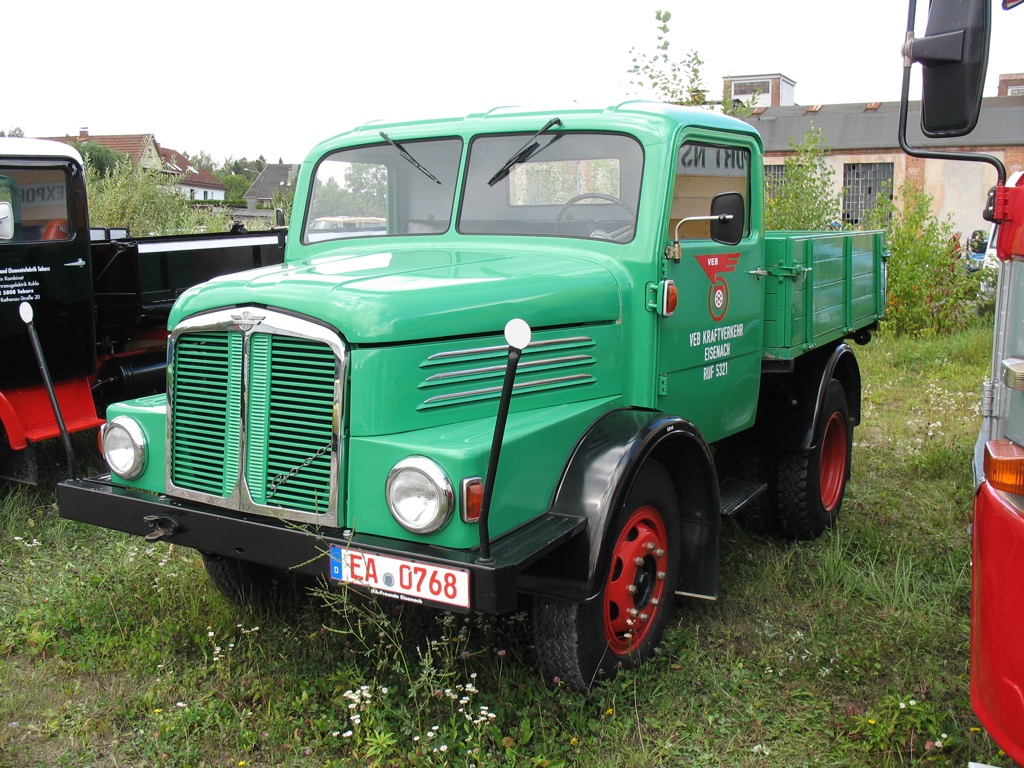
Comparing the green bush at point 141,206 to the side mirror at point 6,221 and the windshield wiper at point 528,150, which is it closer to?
the side mirror at point 6,221

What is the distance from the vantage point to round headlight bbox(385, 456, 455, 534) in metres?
2.90

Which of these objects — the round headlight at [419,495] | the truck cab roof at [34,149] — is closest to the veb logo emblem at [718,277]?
the round headlight at [419,495]

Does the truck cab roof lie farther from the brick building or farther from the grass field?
the brick building

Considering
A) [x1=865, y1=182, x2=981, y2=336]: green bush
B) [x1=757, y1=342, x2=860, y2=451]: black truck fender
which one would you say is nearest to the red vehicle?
[x1=757, y1=342, x2=860, y2=451]: black truck fender

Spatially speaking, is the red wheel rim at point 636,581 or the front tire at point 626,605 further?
the red wheel rim at point 636,581

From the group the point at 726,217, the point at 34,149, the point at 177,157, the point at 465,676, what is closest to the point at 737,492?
the point at 726,217

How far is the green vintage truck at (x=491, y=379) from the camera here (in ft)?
10.0

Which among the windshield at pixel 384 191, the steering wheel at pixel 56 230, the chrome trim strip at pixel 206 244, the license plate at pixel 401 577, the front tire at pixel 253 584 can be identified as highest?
the windshield at pixel 384 191

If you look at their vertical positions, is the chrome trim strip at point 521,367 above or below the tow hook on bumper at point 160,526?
above

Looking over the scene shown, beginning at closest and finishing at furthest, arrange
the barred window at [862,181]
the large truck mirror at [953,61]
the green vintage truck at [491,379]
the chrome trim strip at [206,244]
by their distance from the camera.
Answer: the large truck mirror at [953,61], the green vintage truck at [491,379], the chrome trim strip at [206,244], the barred window at [862,181]

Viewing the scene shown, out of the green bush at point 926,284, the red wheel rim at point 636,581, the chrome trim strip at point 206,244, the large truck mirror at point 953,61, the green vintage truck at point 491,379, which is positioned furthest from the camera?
the green bush at point 926,284

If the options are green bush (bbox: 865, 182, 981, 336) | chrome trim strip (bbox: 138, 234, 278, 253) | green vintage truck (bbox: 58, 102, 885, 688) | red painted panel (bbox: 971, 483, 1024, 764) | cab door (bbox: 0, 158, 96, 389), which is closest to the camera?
red painted panel (bbox: 971, 483, 1024, 764)

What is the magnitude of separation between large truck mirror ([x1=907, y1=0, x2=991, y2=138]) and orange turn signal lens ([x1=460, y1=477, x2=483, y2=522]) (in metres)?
1.56

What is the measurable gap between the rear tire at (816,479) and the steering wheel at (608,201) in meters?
1.88
